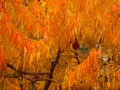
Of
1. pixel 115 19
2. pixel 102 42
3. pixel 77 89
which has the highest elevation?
pixel 115 19

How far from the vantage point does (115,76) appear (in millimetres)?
3305

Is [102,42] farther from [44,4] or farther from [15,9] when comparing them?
[15,9]

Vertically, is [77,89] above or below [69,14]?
below

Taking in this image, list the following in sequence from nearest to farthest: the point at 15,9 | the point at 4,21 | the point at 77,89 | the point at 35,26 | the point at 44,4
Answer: the point at 4,21, the point at 15,9, the point at 35,26, the point at 44,4, the point at 77,89

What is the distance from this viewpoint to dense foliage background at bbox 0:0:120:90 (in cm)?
273

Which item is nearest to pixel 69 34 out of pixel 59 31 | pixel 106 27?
pixel 59 31

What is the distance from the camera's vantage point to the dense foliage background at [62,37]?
2.73 metres

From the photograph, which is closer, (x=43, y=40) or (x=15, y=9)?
(x=15, y=9)

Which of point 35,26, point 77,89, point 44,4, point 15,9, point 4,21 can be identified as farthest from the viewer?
point 77,89

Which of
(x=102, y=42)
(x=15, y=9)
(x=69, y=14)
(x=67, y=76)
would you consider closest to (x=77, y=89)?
(x=67, y=76)

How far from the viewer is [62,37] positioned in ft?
9.96

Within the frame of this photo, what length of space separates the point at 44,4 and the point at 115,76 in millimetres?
950

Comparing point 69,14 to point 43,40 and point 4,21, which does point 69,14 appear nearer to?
point 43,40

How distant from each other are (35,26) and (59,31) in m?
0.24
